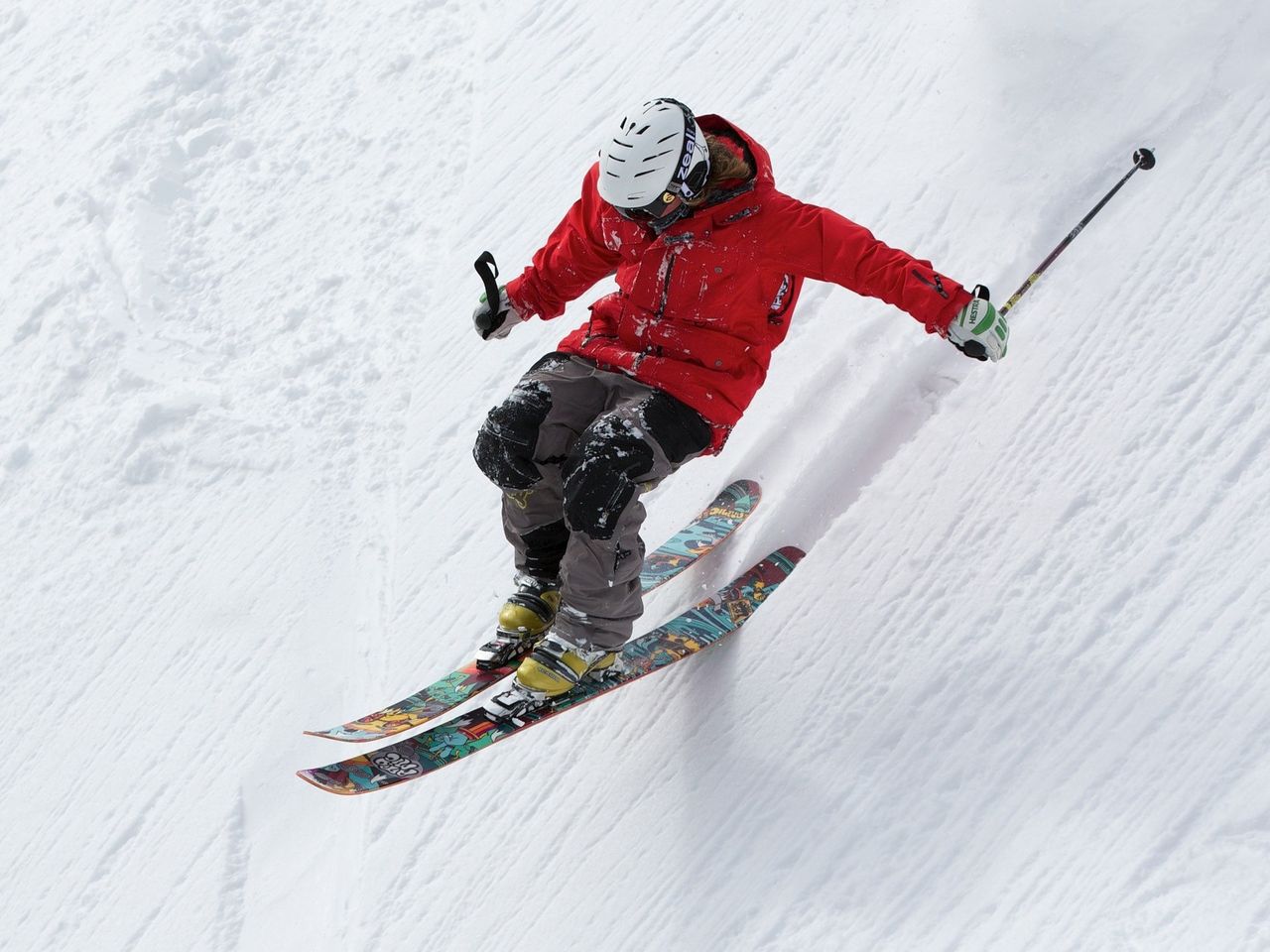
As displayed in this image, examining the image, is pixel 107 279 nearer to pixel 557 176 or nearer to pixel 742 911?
pixel 557 176

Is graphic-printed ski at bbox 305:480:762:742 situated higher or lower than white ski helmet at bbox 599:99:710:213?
lower

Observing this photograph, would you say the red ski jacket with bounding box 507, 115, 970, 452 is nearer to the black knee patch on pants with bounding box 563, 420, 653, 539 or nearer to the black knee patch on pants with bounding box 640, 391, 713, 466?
the black knee patch on pants with bounding box 640, 391, 713, 466

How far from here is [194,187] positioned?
856 cm

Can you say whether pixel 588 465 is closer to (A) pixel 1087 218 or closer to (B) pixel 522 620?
(B) pixel 522 620

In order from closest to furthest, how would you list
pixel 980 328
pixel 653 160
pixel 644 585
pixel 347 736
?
pixel 980 328
pixel 653 160
pixel 347 736
pixel 644 585

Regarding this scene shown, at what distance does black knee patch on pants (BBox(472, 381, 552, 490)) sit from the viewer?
3.90m

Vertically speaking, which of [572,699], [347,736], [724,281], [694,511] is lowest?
[347,736]

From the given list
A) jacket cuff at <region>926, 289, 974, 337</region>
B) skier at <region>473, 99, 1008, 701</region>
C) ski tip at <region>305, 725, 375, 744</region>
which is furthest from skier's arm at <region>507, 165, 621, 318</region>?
ski tip at <region>305, 725, 375, 744</region>

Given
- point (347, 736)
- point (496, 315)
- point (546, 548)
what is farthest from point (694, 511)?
point (347, 736)

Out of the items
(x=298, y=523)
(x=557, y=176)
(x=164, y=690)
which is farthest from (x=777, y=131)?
(x=164, y=690)

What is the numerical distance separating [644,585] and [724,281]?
1302mm

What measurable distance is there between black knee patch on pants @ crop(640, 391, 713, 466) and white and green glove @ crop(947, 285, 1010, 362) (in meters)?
0.80

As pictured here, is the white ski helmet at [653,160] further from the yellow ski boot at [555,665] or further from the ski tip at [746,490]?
the ski tip at [746,490]

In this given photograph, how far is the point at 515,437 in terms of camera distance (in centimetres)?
389
